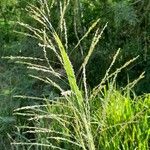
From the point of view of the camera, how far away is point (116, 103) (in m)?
3.05

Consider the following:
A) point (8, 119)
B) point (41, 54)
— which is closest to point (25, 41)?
point (41, 54)

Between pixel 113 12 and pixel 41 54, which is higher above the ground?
pixel 113 12

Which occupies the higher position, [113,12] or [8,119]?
[113,12]

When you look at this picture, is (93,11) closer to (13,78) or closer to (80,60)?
(80,60)

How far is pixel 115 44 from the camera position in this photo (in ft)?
17.9

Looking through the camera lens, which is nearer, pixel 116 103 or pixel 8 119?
pixel 116 103

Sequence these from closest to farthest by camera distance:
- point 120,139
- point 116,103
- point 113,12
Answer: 1. point 120,139
2. point 116,103
3. point 113,12

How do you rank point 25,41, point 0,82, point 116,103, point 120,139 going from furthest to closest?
point 25,41 < point 0,82 < point 116,103 < point 120,139

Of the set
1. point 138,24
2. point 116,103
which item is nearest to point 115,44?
point 138,24

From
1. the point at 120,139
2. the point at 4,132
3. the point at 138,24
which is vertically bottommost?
the point at 4,132

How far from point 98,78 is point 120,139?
2442mm

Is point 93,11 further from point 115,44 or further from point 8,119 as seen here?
point 8,119

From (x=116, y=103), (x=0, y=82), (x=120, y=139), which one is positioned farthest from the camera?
(x=0, y=82)

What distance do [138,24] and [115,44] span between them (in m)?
0.35
